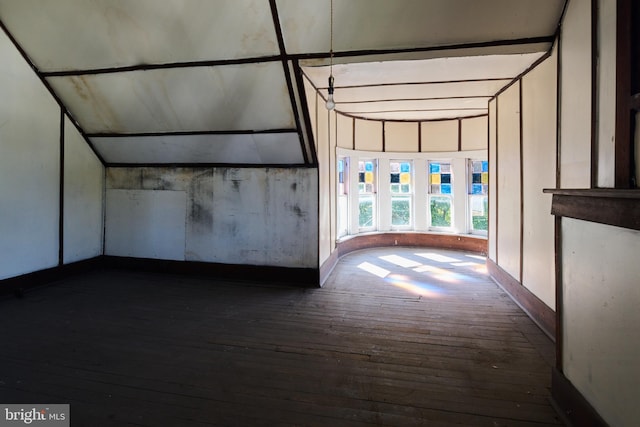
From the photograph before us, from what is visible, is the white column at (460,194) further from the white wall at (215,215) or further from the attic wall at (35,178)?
the attic wall at (35,178)

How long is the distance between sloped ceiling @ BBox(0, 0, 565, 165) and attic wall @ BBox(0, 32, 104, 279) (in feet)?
0.78

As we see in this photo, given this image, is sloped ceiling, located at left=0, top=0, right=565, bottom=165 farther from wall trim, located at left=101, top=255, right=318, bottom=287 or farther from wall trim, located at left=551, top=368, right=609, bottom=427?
wall trim, located at left=551, top=368, right=609, bottom=427

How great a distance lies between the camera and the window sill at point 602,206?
1.45m

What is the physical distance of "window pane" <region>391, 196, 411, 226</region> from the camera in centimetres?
767

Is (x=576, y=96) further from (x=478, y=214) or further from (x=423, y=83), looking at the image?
(x=478, y=214)

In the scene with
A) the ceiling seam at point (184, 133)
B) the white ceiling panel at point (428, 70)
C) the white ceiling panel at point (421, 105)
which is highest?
the white ceiling panel at point (421, 105)

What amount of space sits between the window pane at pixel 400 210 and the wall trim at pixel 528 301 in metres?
2.79

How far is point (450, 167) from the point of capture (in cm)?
739

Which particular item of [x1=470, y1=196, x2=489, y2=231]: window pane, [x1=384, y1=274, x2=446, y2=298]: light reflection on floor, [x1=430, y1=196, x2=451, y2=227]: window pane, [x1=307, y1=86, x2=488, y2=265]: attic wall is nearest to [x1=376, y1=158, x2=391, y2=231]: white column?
[x1=307, y1=86, x2=488, y2=265]: attic wall

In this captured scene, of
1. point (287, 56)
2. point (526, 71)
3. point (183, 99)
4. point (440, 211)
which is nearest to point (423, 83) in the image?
point (526, 71)

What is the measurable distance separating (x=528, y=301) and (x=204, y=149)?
15.3ft

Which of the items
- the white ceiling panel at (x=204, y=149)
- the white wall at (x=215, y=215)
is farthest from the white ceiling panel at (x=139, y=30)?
the white wall at (x=215, y=215)

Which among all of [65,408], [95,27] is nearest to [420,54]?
[95,27]

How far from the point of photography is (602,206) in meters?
1.67
